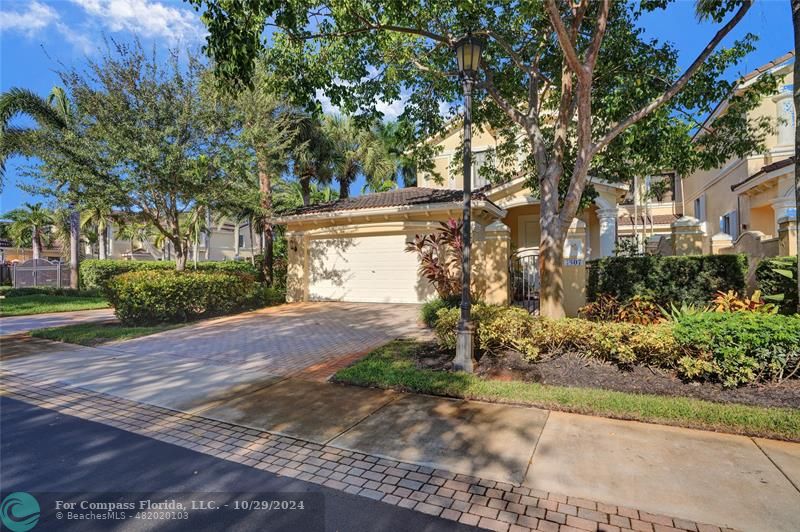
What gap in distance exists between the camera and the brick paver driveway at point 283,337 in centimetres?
797

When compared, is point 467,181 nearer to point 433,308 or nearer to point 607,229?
point 433,308

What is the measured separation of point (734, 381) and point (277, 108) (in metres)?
16.2

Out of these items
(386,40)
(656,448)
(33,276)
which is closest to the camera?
(656,448)

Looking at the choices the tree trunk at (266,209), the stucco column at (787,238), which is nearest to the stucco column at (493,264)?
the stucco column at (787,238)

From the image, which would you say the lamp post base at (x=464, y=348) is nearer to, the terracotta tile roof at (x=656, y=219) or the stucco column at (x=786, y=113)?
the stucco column at (x=786, y=113)

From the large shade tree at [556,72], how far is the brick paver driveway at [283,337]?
163 inches

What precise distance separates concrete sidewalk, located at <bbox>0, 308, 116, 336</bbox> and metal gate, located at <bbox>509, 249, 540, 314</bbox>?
40.7 feet

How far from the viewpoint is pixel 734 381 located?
5195mm

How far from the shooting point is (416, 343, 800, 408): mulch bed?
198 inches

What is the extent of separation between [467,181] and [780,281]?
5.72m

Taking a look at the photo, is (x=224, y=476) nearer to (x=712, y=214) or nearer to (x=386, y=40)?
(x=386, y=40)

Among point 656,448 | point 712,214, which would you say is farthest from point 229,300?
point 712,214

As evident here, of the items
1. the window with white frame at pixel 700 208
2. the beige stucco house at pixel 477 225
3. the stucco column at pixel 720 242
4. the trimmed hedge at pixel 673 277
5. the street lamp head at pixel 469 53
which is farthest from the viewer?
the window with white frame at pixel 700 208

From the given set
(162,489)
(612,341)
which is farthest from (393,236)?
(162,489)
